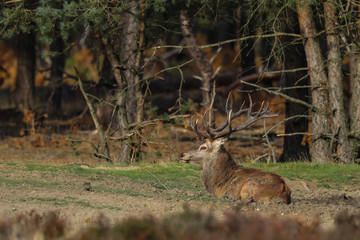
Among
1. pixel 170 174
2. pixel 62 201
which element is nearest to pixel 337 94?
pixel 170 174

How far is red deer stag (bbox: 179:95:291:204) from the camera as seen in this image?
10.3 meters

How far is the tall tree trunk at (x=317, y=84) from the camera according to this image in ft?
51.6

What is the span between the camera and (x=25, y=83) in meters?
28.0

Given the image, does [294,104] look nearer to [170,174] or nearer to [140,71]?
[140,71]

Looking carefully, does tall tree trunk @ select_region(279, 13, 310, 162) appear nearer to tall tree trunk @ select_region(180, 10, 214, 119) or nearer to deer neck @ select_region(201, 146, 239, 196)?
tall tree trunk @ select_region(180, 10, 214, 119)

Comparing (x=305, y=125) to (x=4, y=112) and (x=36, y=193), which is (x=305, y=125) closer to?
(x=36, y=193)

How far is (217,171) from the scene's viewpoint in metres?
11.4

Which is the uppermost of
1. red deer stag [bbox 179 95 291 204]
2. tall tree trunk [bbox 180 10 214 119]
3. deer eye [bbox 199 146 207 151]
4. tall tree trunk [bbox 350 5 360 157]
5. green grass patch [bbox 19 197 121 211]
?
tall tree trunk [bbox 180 10 214 119]

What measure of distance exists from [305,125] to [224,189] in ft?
25.5

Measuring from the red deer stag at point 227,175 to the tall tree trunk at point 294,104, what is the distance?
5.85 m

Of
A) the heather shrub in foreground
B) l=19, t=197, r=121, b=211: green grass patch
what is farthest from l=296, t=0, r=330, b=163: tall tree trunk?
the heather shrub in foreground

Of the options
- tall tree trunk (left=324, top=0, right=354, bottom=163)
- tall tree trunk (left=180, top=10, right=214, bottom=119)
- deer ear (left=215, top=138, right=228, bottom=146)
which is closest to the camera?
deer ear (left=215, top=138, right=228, bottom=146)

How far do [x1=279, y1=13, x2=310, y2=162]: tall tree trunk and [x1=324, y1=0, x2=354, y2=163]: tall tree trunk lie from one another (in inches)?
70.2

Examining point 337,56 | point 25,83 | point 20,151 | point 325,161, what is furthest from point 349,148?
point 25,83
